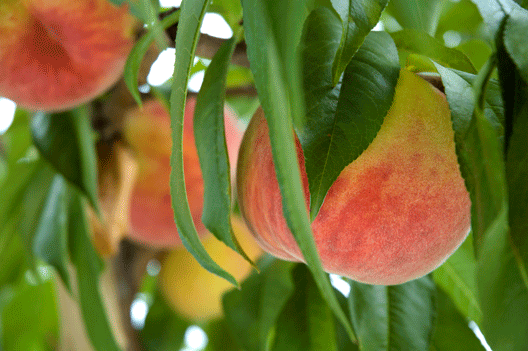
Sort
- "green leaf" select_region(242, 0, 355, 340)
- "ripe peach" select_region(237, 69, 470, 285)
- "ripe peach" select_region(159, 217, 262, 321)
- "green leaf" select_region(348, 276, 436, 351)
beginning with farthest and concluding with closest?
"ripe peach" select_region(159, 217, 262, 321)
"green leaf" select_region(348, 276, 436, 351)
"ripe peach" select_region(237, 69, 470, 285)
"green leaf" select_region(242, 0, 355, 340)

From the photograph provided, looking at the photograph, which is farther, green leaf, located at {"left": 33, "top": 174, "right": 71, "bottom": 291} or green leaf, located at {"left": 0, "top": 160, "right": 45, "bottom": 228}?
green leaf, located at {"left": 0, "top": 160, "right": 45, "bottom": 228}

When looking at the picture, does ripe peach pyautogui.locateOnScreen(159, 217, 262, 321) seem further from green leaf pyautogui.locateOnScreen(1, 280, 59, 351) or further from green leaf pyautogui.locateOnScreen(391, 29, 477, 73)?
green leaf pyautogui.locateOnScreen(391, 29, 477, 73)

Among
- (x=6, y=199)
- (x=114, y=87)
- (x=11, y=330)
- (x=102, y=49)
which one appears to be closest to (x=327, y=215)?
(x=102, y=49)

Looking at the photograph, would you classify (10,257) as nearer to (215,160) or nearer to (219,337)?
(219,337)

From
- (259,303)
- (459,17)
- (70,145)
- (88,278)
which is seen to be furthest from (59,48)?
(459,17)

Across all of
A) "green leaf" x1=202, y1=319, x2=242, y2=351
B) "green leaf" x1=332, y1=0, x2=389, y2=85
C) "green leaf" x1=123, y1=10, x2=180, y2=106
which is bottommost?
"green leaf" x1=202, y1=319, x2=242, y2=351

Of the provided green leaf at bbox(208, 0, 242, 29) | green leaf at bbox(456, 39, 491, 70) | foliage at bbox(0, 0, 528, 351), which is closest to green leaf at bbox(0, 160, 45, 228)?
foliage at bbox(0, 0, 528, 351)

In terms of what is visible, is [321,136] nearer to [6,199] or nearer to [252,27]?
[252,27]
